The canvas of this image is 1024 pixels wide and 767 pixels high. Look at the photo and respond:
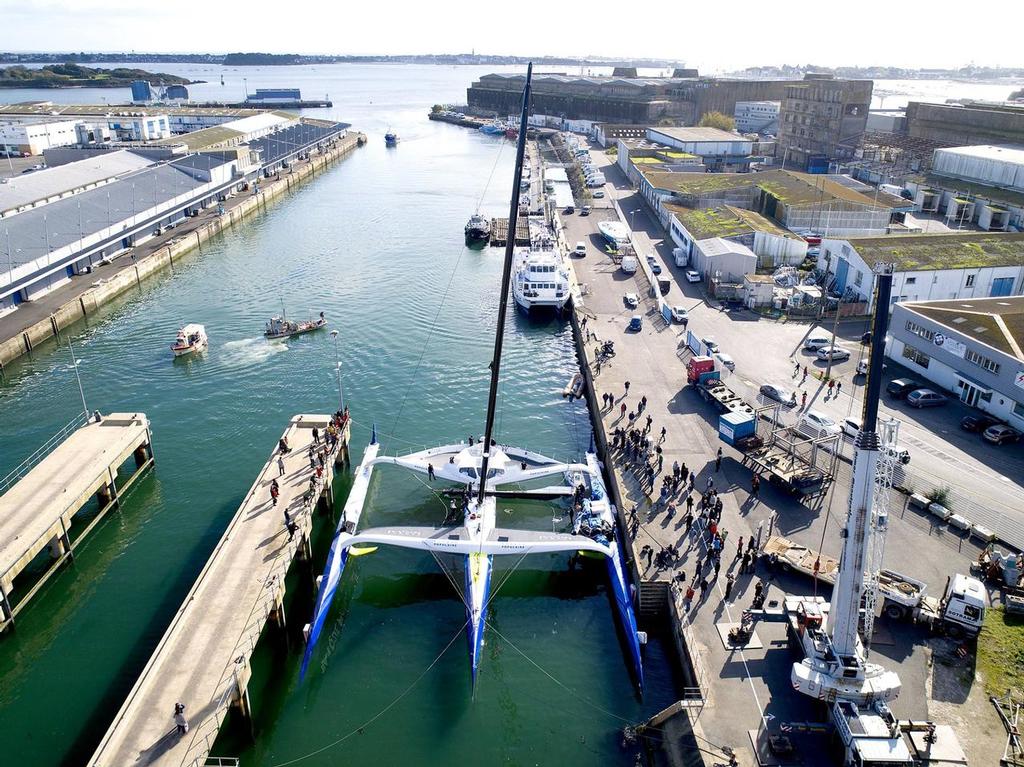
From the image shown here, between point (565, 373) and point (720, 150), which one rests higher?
point (720, 150)

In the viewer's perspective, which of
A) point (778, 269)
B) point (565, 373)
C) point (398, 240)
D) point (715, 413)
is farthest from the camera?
point (398, 240)

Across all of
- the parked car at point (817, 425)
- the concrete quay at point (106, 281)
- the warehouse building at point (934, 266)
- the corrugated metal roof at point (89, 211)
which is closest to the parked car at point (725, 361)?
the parked car at point (817, 425)

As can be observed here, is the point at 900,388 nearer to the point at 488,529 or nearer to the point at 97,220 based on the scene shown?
the point at 488,529

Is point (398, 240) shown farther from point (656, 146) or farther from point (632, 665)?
point (632, 665)

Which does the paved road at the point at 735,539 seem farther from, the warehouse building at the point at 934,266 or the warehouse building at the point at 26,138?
the warehouse building at the point at 26,138

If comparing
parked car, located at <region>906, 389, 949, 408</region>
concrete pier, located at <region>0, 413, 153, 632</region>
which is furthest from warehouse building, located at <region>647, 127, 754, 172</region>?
concrete pier, located at <region>0, 413, 153, 632</region>

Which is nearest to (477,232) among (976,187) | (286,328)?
(286,328)

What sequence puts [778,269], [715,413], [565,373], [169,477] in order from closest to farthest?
[169,477] → [715,413] → [565,373] → [778,269]

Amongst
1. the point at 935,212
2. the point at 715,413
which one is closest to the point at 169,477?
the point at 715,413
